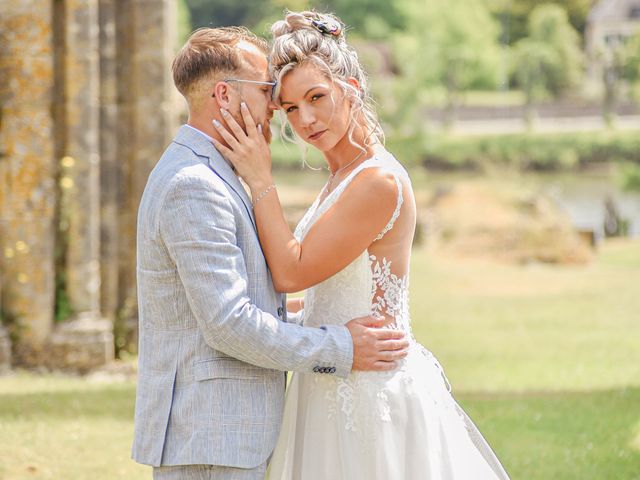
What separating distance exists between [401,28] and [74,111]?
7211 centimetres

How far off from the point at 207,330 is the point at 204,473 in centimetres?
45

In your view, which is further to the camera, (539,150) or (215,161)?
(539,150)

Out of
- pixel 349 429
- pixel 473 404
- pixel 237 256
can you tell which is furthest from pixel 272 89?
pixel 473 404

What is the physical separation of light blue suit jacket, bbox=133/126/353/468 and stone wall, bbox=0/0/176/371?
6.10 m

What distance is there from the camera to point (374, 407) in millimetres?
3457

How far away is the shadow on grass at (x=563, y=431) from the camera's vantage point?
21.1ft

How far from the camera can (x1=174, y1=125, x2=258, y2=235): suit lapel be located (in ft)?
10.4

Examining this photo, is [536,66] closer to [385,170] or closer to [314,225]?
[385,170]

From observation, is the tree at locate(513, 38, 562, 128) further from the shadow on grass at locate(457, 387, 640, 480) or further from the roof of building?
the shadow on grass at locate(457, 387, 640, 480)

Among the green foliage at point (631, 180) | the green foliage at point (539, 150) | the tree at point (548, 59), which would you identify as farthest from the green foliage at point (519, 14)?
the green foliage at point (631, 180)

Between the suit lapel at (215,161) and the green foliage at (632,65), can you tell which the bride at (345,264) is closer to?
the suit lapel at (215,161)

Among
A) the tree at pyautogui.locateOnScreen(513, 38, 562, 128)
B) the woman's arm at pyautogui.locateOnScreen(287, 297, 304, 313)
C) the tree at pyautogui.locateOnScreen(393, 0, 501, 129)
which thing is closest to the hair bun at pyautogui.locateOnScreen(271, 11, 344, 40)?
the woman's arm at pyautogui.locateOnScreen(287, 297, 304, 313)

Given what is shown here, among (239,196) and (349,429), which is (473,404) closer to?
(349,429)

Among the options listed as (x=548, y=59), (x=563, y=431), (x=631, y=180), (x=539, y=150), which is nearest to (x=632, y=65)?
(x=539, y=150)
